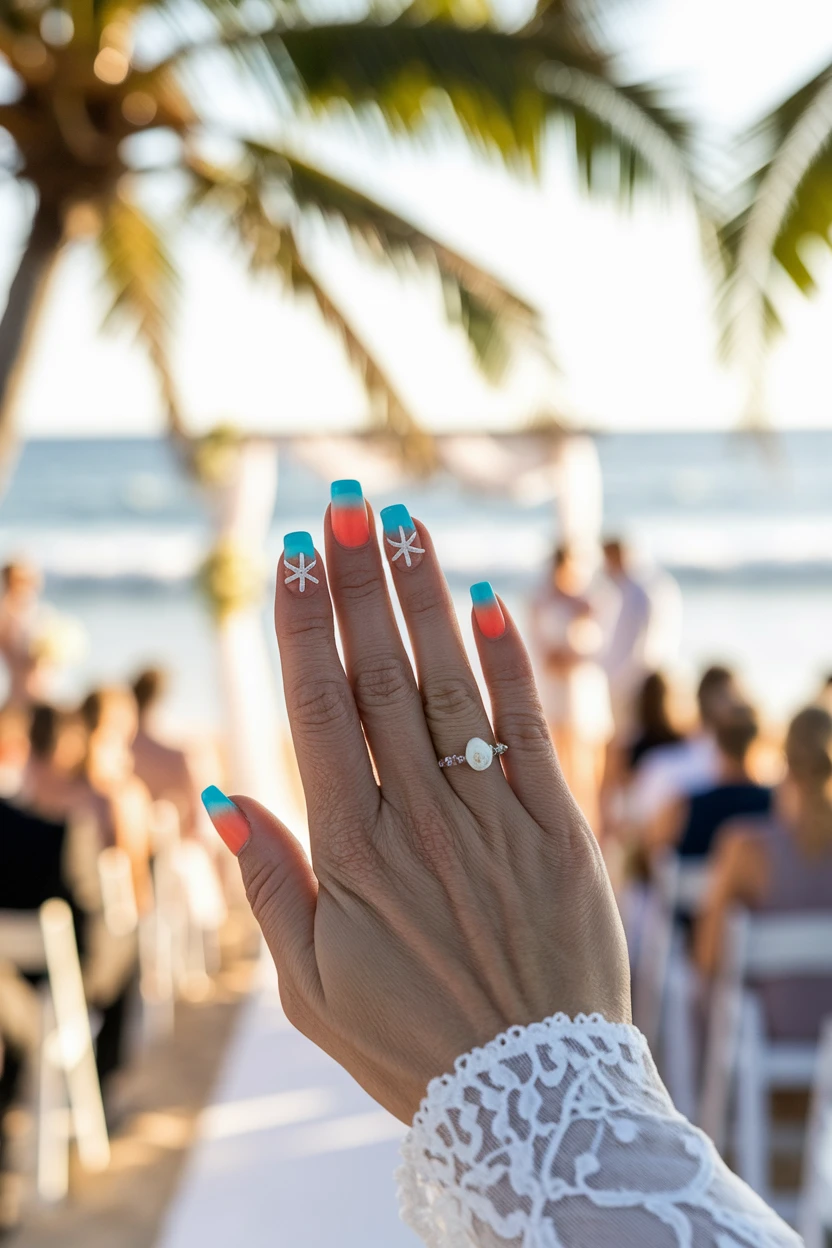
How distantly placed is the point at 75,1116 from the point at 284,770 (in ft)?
15.2

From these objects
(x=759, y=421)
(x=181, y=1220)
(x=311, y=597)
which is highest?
(x=759, y=421)

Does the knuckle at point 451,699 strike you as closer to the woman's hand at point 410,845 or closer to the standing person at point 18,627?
the woman's hand at point 410,845

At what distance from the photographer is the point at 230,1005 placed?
16.7ft

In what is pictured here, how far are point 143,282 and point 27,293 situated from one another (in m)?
1.85

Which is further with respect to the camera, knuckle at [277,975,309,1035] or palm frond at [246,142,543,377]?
palm frond at [246,142,543,377]

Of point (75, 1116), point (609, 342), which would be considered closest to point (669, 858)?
point (75, 1116)

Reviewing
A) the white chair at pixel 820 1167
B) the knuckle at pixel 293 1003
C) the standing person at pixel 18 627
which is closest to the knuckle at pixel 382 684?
the knuckle at pixel 293 1003

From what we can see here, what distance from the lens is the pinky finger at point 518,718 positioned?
100cm

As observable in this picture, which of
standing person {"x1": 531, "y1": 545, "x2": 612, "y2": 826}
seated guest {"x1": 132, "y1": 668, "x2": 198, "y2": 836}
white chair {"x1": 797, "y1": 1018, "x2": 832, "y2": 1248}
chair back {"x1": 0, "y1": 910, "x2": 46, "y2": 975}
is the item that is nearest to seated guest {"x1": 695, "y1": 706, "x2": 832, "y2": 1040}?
white chair {"x1": 797, "y1": 1018, "x2": 832, "y2": 1248}

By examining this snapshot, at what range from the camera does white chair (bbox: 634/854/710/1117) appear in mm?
3697

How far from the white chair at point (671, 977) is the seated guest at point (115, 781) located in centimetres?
213

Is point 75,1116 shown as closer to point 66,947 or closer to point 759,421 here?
point 66,947

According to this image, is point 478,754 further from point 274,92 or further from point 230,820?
point 274,92

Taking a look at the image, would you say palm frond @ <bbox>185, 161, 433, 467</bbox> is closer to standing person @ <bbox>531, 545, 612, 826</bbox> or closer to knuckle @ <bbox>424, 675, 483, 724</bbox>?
standing person @ <bbox>531, 545, 612, 826</bbox>
